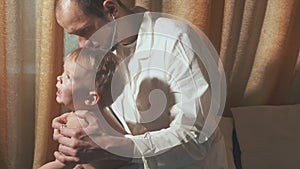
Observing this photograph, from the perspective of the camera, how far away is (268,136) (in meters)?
1.87

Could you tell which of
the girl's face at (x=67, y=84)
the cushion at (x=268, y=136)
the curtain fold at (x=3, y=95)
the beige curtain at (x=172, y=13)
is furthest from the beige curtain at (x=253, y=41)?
the girl's face at (x=67, y=84)

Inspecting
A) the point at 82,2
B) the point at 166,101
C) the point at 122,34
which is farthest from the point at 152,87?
the point at 82,2

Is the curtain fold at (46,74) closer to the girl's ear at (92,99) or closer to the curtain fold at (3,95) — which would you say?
the curtain fold at (3,95)

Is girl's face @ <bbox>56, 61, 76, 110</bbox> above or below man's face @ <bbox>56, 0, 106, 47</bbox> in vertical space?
below

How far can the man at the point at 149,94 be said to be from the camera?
125 centimetres

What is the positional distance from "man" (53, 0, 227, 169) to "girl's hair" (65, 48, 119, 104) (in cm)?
4

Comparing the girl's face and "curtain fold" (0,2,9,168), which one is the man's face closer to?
the girl's face

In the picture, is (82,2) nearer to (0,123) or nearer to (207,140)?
(207,140)

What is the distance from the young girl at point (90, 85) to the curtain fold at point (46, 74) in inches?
18.4

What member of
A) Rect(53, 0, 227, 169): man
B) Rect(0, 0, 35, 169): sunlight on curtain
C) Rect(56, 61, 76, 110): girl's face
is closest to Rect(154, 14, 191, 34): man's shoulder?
Rect(53, 0, 227, 169): man

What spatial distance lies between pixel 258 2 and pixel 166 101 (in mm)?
851

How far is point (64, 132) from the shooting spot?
129 cm

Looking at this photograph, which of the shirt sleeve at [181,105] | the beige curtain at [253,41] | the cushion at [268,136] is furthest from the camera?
the beige curtain at [253,41]

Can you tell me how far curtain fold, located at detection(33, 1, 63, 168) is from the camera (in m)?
1.84
